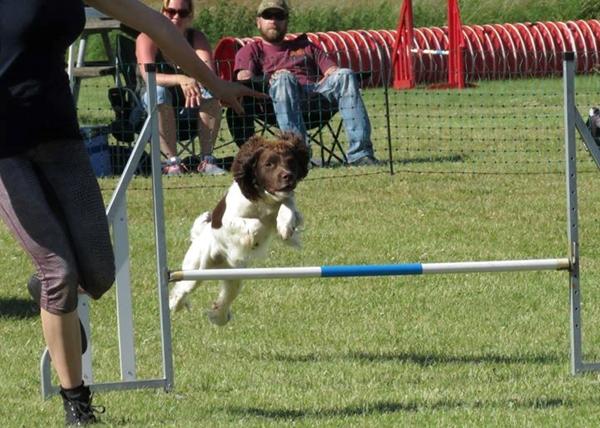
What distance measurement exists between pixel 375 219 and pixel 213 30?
2281 centimetres

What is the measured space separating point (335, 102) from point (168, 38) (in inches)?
299

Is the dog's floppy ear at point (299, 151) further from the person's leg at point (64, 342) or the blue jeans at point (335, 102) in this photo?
the blue jeans at point (335, 102)

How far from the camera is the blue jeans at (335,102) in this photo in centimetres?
1178

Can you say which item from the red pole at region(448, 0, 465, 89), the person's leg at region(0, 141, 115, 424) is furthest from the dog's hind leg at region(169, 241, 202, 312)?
the red pole at region(448, 0, 465, 89)

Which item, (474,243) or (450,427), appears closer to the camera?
(450,427)

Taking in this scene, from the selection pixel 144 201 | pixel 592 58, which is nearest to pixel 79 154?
pixel 144 201

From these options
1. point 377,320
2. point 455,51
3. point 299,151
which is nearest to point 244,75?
point 377,320

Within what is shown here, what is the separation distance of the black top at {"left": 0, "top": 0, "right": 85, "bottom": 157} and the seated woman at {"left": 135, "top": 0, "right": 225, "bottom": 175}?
660 centimetres

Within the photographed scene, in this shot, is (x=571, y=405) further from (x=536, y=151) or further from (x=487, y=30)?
(x=487, y=30)

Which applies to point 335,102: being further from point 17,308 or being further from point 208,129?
point 17,308

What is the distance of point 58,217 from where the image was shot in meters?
4.69

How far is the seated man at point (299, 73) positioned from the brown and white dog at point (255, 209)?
514cm

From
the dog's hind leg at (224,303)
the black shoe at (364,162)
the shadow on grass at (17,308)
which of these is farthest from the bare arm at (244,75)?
the dog's hind leg at (224,303)

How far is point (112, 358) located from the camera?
648 cm
